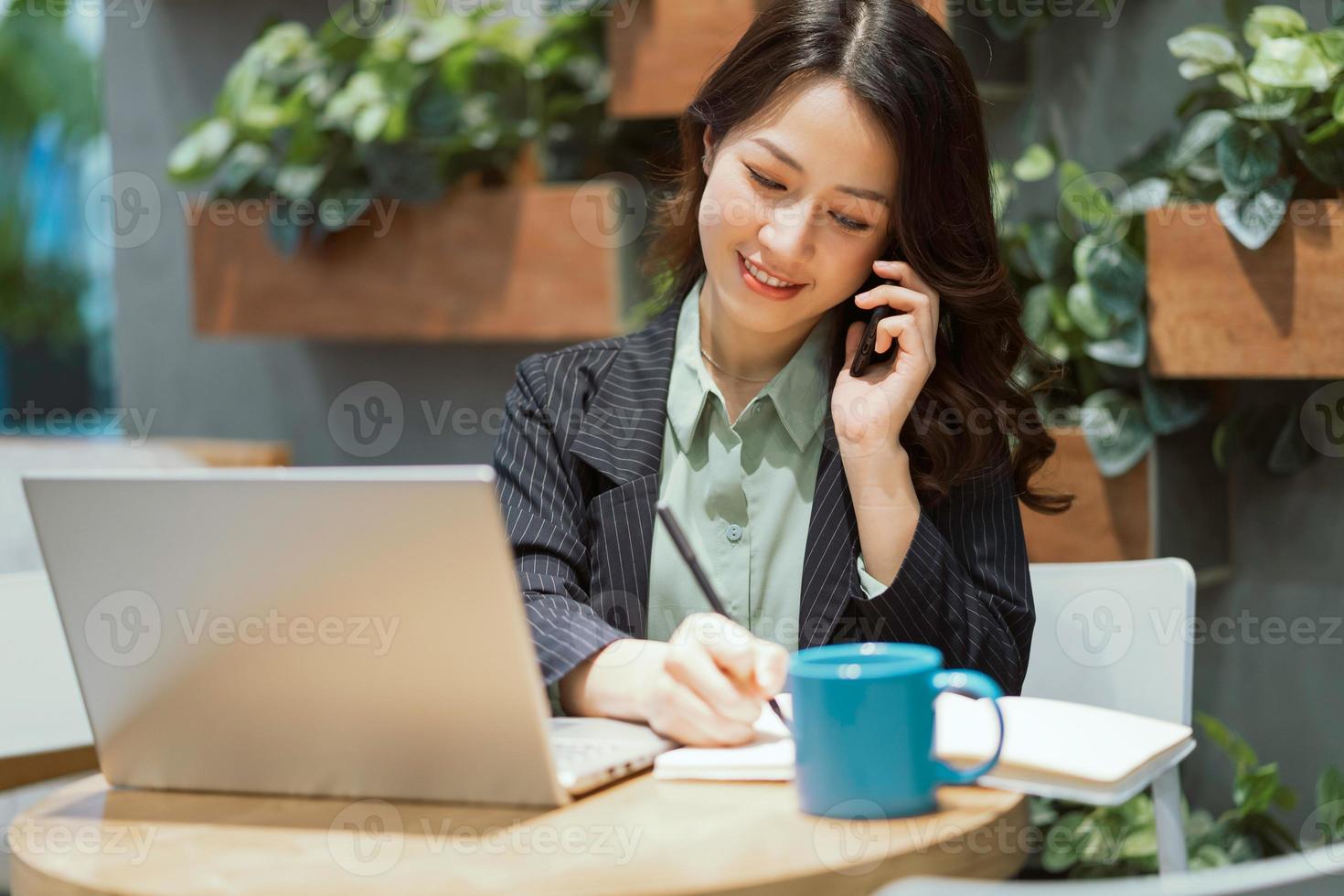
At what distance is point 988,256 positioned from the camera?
1421 mm

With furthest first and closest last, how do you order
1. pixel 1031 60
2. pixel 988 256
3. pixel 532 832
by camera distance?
pixel 1031 60 → pixel 988 256 → pixel 532 832

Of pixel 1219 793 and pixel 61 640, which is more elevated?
pixel 61 640

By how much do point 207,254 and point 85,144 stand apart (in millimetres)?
1274

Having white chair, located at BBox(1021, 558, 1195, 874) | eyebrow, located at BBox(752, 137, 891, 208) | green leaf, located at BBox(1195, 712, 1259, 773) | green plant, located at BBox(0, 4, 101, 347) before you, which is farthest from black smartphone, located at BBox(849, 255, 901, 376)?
green plant, located at BBox(0, 4, 101, 347)

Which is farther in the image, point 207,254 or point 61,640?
point 207,254

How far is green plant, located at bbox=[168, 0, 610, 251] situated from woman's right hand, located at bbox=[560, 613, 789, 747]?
1.83m

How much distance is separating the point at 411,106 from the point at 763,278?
62.1 inches

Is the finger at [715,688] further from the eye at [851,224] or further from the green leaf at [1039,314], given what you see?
the green leaf at [1039,314]

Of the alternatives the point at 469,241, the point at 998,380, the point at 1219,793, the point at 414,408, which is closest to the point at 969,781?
the point at 998,380

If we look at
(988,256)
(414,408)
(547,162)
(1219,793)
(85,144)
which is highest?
(85,144)

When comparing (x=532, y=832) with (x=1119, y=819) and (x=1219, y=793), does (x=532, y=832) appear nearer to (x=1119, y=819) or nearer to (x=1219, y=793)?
(x=1119, y=819)

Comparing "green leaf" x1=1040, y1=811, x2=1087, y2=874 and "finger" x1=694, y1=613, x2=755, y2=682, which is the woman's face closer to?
"finger" x1=694, y1=613, x2=755, y2=682

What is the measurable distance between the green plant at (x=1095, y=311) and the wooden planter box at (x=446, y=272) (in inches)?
30.0

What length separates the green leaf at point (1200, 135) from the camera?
6.49ft
